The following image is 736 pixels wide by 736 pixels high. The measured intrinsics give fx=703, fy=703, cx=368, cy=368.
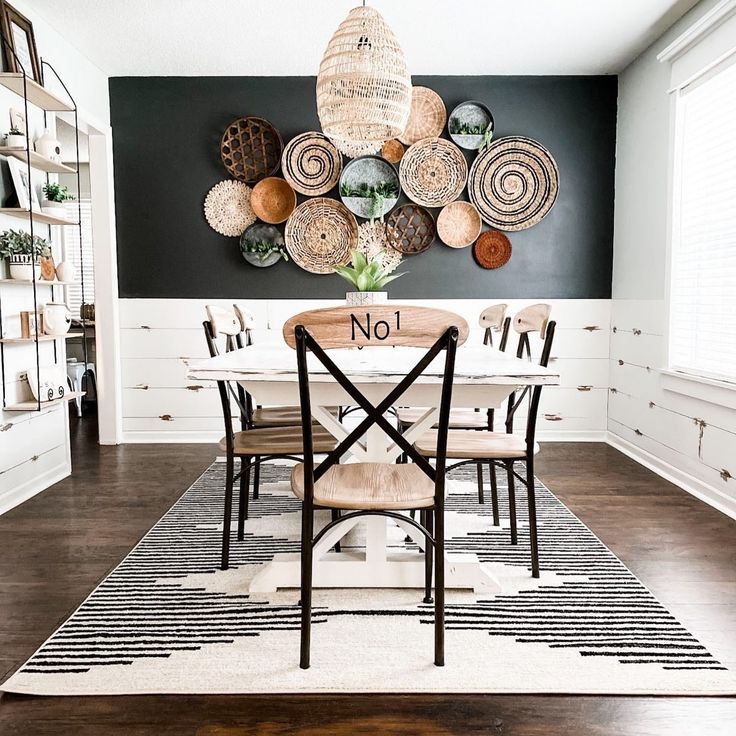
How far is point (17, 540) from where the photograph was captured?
2822mm


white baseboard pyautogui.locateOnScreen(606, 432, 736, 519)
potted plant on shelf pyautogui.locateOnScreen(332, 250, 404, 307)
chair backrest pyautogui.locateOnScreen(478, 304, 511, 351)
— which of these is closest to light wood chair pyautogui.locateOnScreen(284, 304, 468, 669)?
potted plant on shelf pyautogui.locateOnScreen(332, 250, 404, 307)

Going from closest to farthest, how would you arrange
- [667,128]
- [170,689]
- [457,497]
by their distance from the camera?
[170,689], [457,497], [667,128]

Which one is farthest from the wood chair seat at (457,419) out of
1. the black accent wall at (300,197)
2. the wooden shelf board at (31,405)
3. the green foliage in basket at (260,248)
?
the green foliage in basket at (260,248)

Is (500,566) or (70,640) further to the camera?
(500,566)

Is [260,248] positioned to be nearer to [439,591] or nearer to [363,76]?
[363,76]

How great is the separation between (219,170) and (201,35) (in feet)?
3.14

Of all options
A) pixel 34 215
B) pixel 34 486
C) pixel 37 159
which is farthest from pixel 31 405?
pixel 37 159

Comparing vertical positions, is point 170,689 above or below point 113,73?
below

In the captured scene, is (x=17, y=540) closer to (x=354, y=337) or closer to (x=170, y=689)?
(x=170, y=689)

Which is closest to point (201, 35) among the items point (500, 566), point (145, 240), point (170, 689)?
point (145, 240)

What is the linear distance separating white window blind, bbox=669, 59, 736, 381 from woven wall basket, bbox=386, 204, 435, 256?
5.26 ft

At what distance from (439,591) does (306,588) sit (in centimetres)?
33

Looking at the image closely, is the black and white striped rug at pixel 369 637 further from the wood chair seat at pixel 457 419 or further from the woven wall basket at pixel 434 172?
the woven wall basket at pixel 434 172

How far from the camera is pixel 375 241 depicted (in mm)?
4836
